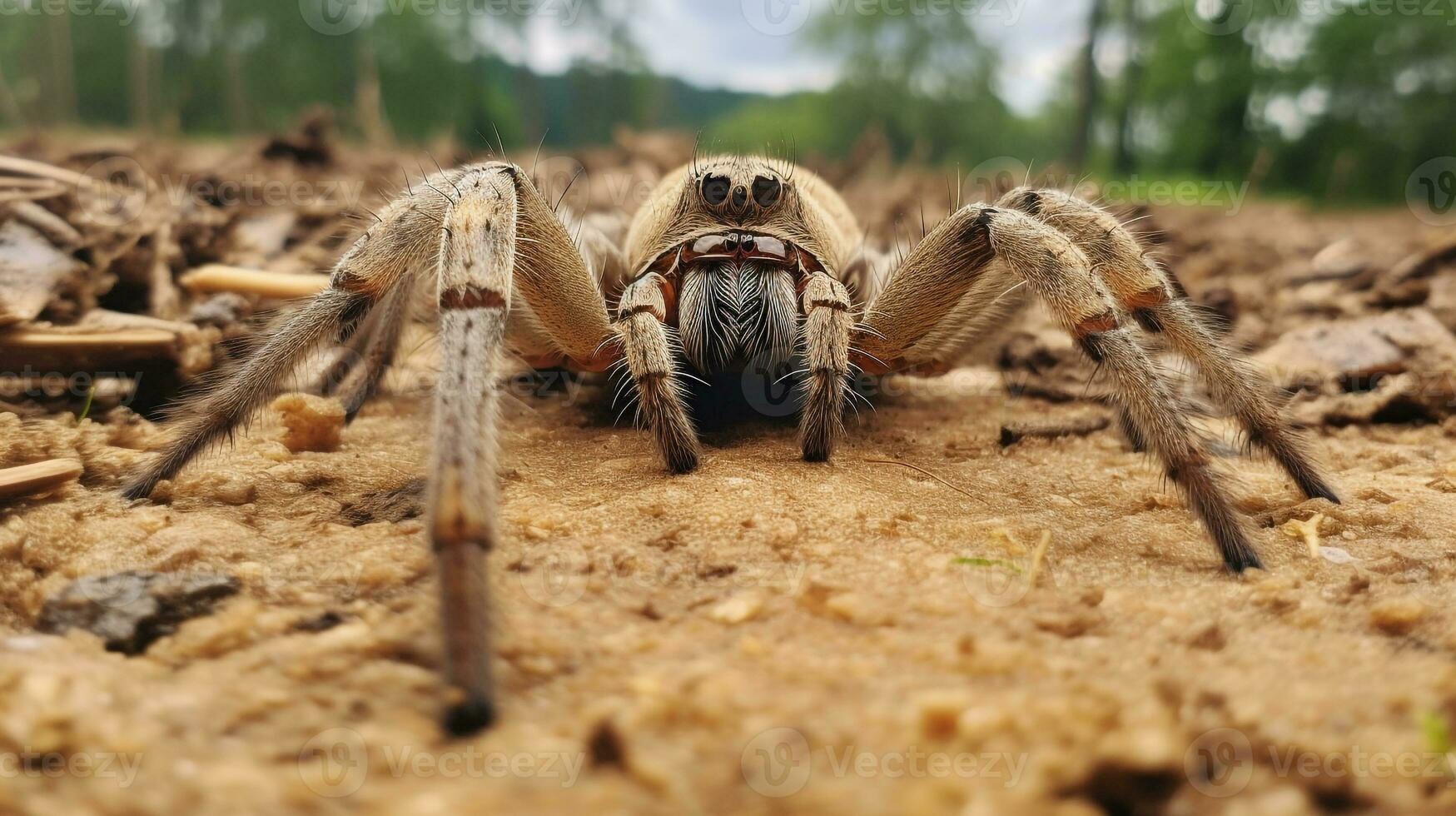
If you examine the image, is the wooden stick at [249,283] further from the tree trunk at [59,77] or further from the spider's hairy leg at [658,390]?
the tree trunk at [59,77]

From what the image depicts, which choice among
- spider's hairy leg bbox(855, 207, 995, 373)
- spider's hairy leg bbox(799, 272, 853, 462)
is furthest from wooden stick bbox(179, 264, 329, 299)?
spider's hairy leg bbox(855, 207, 995, 373)

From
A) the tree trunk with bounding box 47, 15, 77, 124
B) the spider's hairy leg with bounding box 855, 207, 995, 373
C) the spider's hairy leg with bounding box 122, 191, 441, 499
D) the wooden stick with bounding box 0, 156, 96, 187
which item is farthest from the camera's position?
the tree trunk with bounding box 47, 15, 77, 124

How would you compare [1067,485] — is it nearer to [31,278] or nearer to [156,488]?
[156,488]

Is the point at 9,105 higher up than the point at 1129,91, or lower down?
lower down

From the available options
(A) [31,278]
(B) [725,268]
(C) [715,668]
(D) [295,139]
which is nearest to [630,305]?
(B) [725,268]

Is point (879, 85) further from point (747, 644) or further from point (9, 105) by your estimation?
point (747, 644)

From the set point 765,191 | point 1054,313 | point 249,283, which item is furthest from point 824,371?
point 249,283

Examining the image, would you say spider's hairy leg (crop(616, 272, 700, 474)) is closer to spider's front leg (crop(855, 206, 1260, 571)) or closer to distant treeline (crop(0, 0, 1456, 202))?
spider's front leg (crop(855, 206, 1260, 571))
